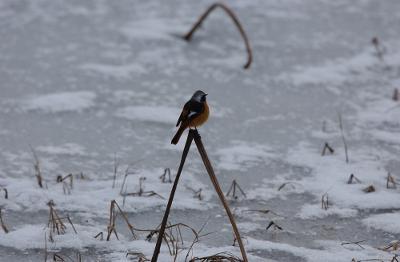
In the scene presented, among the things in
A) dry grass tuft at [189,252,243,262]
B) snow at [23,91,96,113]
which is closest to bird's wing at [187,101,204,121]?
dry grass tuft at [189,252,243,262]

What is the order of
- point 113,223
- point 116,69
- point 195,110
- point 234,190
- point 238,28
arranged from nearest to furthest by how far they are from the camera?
point 195,110, point 113,223, point 234,190, point 116,69, point 238,28

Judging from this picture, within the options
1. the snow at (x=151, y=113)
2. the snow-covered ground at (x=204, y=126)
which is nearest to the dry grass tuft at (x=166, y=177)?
the snow-covered ground at (x=204, y=126)

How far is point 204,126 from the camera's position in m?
4.48

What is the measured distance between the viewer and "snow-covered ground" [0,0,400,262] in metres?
3.17

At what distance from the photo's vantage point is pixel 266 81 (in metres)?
5.12

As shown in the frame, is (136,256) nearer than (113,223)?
Result: Yes

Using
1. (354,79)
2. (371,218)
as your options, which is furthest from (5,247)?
(354,79)

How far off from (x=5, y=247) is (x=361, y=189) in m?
1.94

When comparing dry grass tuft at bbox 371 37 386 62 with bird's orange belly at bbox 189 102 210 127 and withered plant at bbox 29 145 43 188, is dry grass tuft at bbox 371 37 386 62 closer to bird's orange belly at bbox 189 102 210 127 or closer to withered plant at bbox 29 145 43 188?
withered plant at bbox 29 145 43 188

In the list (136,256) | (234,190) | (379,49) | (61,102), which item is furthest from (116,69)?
(136,256)

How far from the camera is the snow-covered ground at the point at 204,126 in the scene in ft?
10.4

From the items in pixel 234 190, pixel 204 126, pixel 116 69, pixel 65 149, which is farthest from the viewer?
pixel 116 69

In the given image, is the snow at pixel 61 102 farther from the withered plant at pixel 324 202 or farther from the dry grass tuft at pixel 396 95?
the dry grass tuft at pixel 396 95

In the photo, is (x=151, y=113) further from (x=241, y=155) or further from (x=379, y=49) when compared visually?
(x=379, y=49)
